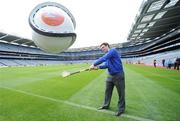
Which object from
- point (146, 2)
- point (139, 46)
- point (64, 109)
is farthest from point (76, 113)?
point (139, 46)

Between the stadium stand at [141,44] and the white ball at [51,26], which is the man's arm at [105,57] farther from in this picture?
the stadium stand at [141,44]

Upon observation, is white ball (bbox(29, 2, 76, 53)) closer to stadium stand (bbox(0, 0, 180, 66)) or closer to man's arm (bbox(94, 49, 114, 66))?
man's arm (bbox(94, 49, 114, 66))

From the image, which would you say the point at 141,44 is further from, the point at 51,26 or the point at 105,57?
the point at 51,26

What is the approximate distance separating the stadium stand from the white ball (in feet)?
8.54

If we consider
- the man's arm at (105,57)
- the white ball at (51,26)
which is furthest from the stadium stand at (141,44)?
the man's arm at (105,57)

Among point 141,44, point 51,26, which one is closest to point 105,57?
point 51,26

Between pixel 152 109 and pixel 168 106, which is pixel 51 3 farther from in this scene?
pixel 168 106

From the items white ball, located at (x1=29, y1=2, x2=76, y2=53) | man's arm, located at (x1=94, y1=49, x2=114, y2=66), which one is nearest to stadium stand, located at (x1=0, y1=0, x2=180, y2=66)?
white ball, located at (x1=29, y1=2, x2=76, y2=53)

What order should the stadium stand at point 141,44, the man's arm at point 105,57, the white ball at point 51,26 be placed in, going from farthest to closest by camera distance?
the stadium stand at point 141,44 → the man's arm at point 105,57 → the white ball at point 51,26

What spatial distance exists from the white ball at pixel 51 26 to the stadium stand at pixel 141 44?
2602mm

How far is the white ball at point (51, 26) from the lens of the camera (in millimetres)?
4676

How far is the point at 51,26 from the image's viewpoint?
4719 mm

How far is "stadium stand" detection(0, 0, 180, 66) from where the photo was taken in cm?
3222

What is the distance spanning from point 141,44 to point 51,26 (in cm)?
9703
